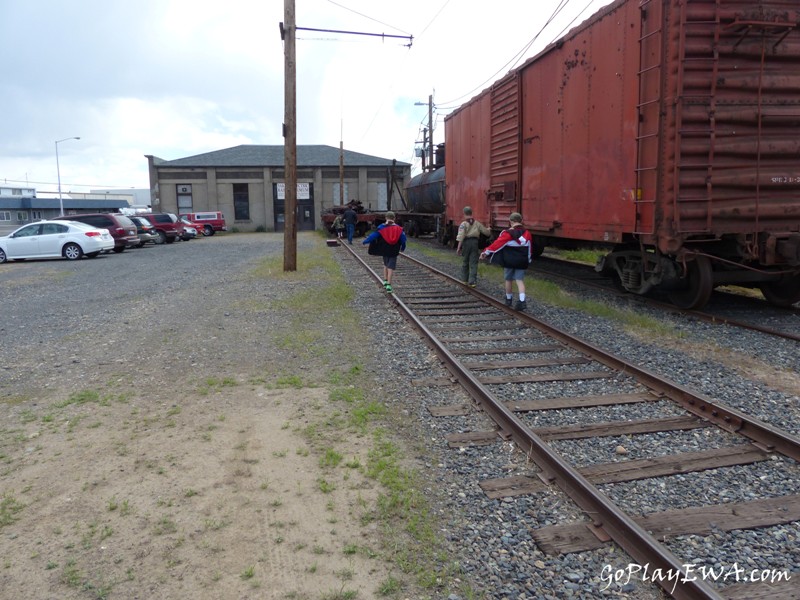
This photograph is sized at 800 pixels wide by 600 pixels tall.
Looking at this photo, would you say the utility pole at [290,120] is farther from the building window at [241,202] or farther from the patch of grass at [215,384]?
the building window at [241,202]

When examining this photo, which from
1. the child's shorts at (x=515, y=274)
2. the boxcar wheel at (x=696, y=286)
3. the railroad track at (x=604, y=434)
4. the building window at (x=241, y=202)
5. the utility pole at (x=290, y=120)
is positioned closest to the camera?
the railroad track at (x=604, y=434)

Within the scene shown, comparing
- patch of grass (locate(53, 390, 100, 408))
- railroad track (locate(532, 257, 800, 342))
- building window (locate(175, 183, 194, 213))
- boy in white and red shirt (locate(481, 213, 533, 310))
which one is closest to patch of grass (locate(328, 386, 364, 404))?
patch of grass (locate(53, 390, 100, 408))

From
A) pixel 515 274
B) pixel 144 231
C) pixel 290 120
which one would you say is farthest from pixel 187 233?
pixel 515 274

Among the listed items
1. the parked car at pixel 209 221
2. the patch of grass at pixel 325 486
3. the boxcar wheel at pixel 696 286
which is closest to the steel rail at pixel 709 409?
the boxcar wheel at pixel 696 286

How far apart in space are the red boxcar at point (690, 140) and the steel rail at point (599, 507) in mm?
4316

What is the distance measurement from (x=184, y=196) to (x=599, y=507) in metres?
49.0

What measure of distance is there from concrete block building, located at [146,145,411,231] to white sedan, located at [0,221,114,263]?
26.1 meters

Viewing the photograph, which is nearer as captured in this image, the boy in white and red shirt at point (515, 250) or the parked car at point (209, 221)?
the boy in white and red shirt at point (515, 250)

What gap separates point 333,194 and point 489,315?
4161 centimetres

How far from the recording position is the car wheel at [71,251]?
21.9m

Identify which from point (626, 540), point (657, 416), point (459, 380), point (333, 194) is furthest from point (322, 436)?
point (333, 194)

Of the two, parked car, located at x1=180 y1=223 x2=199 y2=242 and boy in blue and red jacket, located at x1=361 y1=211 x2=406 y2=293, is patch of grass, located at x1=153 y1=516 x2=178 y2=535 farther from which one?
parked car, located at x1=180 y1=223 x2=199 y2=242

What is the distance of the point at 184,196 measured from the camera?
1887 inches

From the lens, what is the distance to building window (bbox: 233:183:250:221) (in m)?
48.8
